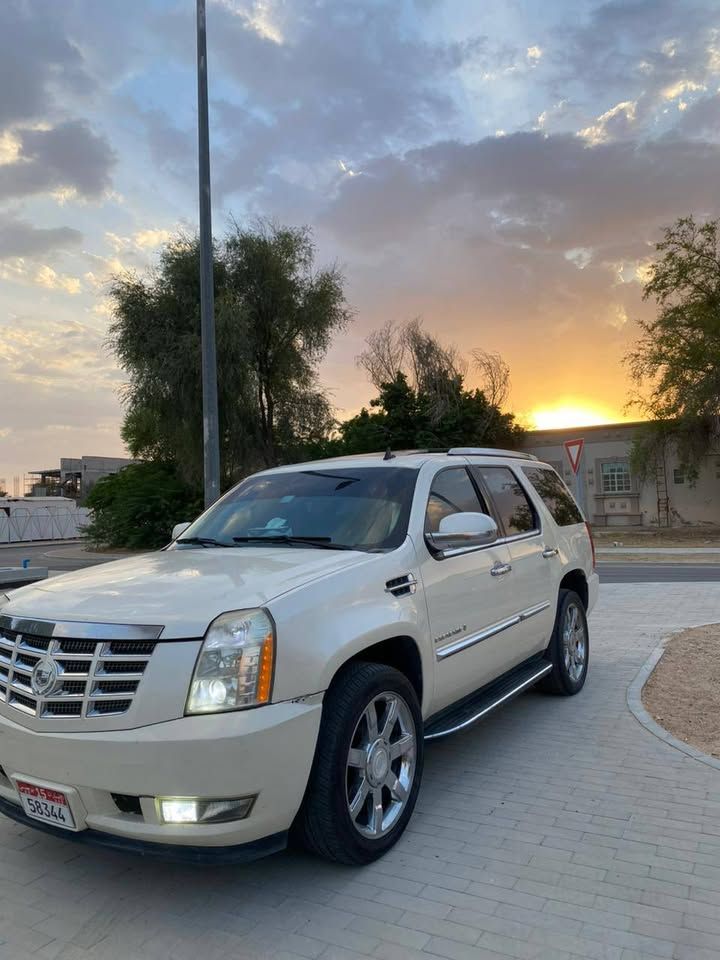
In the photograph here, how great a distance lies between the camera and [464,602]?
4102 mm

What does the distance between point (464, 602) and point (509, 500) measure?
4.57ft

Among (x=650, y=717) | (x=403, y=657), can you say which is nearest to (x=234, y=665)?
(x=403, y=657)

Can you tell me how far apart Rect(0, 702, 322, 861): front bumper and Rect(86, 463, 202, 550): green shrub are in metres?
25.4

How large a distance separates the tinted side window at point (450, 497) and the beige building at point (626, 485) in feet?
87.6

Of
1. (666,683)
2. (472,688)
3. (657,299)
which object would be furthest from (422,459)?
(657,299)

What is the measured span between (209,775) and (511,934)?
1.30 metres

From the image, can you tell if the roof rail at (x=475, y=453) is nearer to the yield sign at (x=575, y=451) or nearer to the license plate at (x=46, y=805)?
the license plate at (x=46, y=805)

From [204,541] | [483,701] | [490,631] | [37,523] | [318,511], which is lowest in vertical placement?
[37,523]

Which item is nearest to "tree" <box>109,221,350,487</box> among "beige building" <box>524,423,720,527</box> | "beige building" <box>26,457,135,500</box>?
"beige building" <box>524,423,720,527</box>

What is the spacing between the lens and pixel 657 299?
30.2 metres

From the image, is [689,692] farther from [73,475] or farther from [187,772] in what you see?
[73,475]

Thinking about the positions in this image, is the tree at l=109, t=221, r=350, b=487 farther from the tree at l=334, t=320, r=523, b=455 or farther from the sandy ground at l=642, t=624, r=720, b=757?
the sandy ground at l=642, t=624, r=720, b=757

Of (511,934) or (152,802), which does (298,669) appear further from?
(511,934)

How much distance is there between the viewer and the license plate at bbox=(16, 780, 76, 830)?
2.82m
